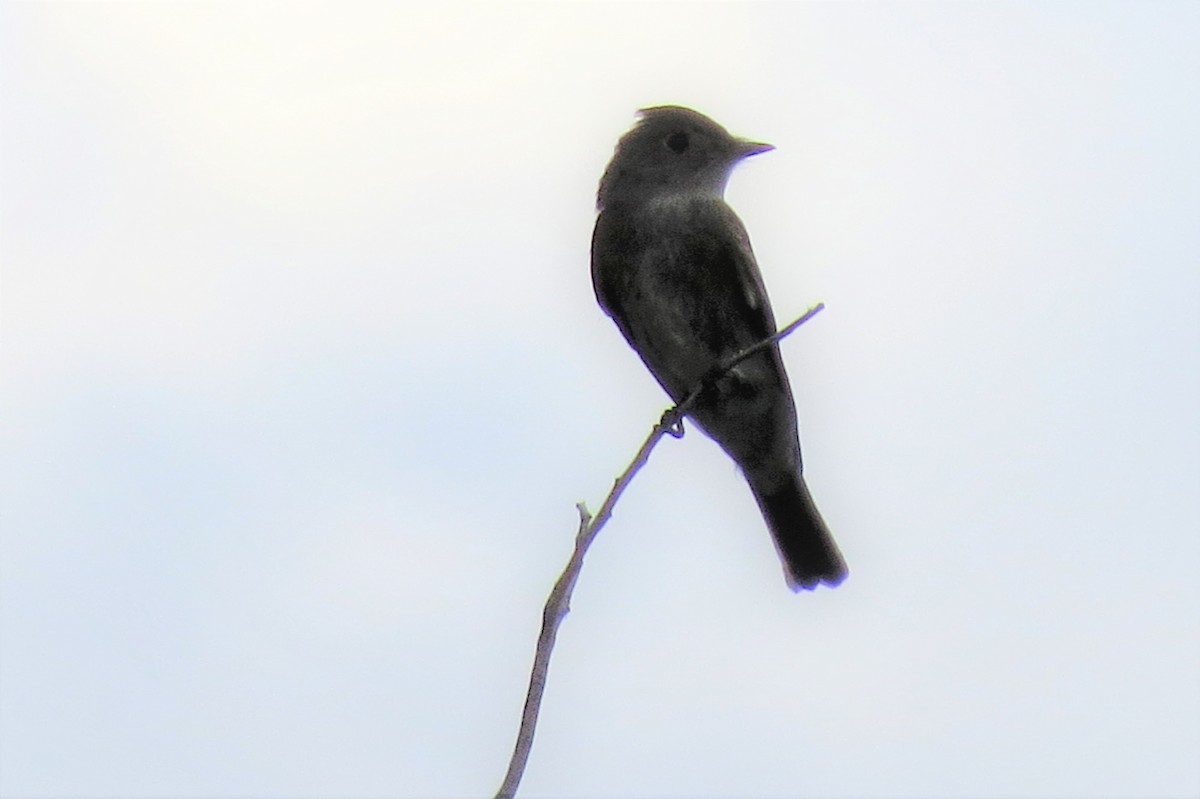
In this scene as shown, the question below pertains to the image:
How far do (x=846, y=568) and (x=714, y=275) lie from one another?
1.85 m

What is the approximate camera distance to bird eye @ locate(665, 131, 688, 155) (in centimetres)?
885

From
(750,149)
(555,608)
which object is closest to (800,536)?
(750,149)

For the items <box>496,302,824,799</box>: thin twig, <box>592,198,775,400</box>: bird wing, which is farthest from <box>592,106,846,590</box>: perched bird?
<box>496,302,824,799</box>: thin twig

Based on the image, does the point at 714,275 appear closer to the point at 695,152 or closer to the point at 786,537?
the point at 695,152

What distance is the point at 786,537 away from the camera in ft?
30.2

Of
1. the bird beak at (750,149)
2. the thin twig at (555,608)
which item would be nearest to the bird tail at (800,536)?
the bird beak at (750,149)

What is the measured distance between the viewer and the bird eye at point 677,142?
885 cm

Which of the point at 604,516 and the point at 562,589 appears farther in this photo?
the point at 604,516

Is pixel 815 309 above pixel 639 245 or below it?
below

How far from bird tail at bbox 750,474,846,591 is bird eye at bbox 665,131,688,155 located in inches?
74.6

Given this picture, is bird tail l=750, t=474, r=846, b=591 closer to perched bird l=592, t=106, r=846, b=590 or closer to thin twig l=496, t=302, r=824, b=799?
perched bird l=592, t=106, r=846, b=590

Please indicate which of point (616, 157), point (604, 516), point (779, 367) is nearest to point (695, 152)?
point (616, 157)

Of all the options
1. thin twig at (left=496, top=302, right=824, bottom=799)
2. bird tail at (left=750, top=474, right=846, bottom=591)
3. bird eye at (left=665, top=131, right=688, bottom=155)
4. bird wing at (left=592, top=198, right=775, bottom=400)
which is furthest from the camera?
bird tail at (left=750, top=474, right=846, bottom=591)

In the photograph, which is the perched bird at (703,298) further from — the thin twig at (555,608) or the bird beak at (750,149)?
the thin twig at (555,608)
